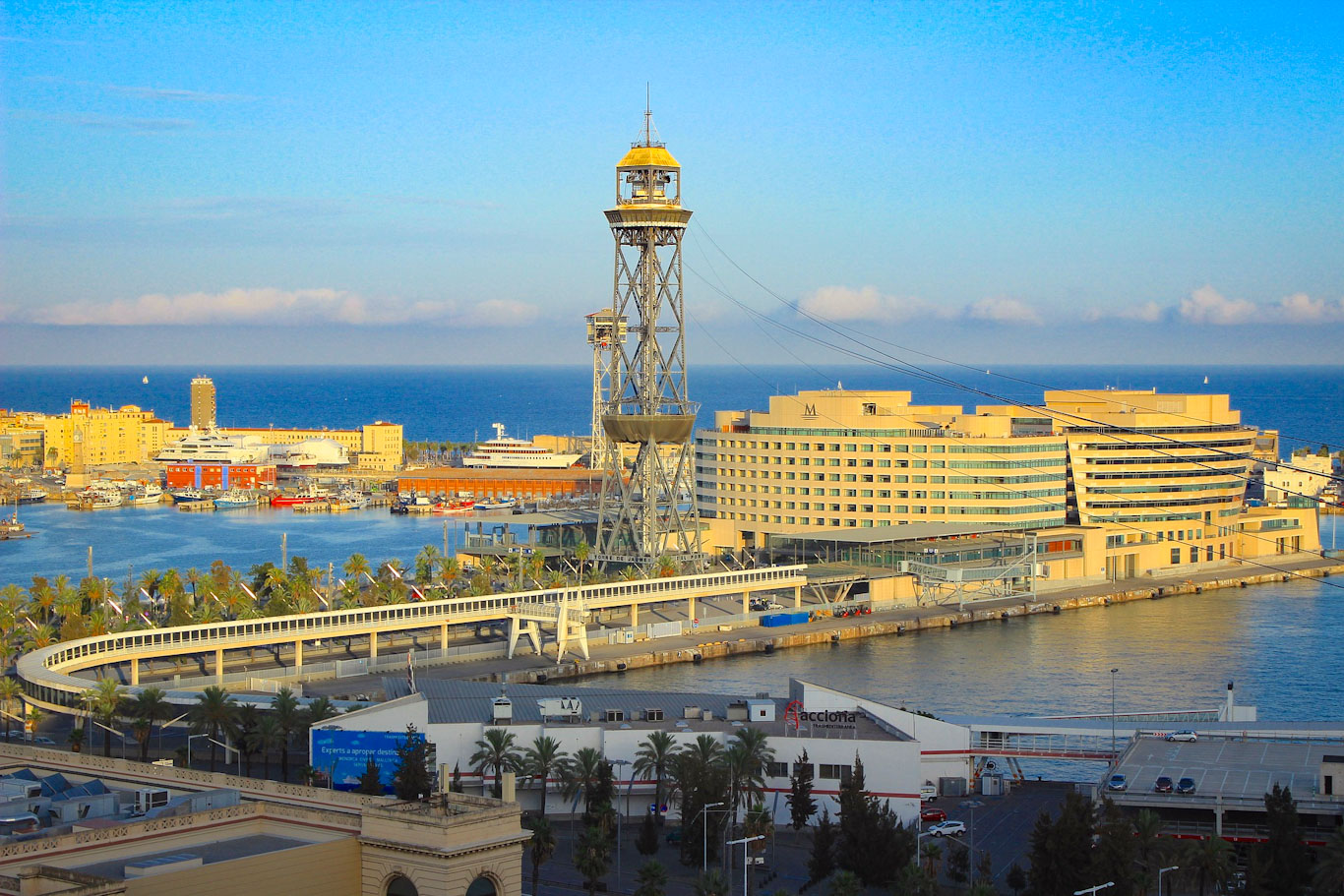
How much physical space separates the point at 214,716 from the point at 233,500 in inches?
1931

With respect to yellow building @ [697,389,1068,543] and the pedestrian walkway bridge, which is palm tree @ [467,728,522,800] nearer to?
the pedestrian walkway bridge

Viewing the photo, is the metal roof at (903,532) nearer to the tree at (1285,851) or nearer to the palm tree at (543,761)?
the palm tree at (543,761)

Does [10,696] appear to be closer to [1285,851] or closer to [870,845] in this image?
[870,845]

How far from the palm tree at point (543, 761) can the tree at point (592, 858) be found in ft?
7.81

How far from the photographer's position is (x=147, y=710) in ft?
68.0

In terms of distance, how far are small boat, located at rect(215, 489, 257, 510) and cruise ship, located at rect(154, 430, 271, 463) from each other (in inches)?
272

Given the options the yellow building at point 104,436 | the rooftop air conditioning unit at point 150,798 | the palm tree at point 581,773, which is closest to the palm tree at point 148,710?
the palm tree at point 581,773

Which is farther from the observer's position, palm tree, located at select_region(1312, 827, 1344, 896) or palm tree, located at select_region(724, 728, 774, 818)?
palm tree, located at select_region(724, 728, 774, 818)

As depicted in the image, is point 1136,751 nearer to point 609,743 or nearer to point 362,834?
point 609,743

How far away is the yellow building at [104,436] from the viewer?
259ft

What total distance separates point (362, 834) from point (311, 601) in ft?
65.2

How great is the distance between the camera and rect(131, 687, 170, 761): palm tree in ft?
66.8

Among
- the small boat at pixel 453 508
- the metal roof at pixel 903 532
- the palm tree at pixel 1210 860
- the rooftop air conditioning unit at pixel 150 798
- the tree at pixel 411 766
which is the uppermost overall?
the small boat at pixel 453 508

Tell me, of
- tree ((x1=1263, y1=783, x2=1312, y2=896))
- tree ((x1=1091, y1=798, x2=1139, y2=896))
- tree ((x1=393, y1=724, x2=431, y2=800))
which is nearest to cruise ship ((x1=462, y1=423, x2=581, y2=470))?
tree ((x1=393, y1=724, x2=431, y2=800))
